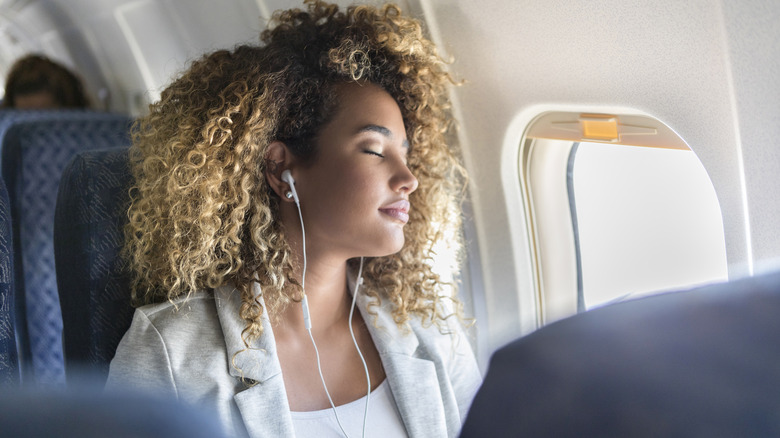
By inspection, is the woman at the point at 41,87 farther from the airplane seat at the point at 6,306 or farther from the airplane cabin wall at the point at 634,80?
the airplane cabin wall at the point at 634,80

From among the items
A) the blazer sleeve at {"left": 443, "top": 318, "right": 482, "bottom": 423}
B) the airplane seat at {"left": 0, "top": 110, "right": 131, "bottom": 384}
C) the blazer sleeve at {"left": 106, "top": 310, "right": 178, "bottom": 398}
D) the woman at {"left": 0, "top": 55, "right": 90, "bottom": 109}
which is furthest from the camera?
the woman at {"left": 0, "top": 55, "right": 90, "bottom": 109}

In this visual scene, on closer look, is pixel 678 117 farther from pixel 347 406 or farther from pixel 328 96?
pixel 347 406

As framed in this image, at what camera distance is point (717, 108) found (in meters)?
1.34

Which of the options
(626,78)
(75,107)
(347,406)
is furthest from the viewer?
(75,107)

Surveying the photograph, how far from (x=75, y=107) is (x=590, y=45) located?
3.81 metres

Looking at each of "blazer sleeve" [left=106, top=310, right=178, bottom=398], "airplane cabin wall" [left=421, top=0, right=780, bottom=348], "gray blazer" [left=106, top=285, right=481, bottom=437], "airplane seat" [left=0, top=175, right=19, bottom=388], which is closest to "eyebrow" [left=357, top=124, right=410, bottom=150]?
"airplane cabin wall" [left=421, top=0, right=780, bottom=348]

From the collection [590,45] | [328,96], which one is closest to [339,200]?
[328,96]

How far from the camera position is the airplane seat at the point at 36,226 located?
7.73 feet

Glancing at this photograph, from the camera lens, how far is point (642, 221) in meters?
2.01

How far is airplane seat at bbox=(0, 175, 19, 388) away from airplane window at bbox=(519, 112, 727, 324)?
51.6 inches

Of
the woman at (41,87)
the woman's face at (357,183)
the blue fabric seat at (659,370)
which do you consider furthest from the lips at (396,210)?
the woman at (41,87)

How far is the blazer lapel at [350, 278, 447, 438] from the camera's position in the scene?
1.66 metres

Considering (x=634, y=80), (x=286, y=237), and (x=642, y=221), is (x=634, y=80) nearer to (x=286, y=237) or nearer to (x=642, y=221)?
(x=642, y=221)

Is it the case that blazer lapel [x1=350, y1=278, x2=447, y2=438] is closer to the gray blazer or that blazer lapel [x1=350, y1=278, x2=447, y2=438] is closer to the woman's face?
the gray blazer
